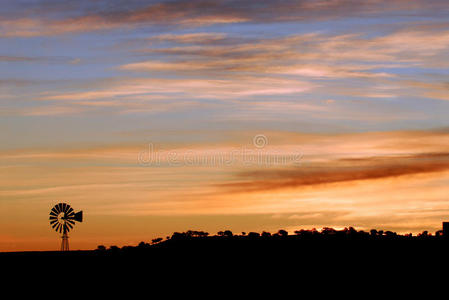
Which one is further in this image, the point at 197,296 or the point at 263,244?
the point at 263,244

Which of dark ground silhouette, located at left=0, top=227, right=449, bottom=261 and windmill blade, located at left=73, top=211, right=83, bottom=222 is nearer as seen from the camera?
dark ground silhouette, located at left=0, top=227, right=449, bottom=261

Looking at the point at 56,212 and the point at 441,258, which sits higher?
the point at 56,212

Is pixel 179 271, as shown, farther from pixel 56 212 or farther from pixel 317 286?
pixel 56 212

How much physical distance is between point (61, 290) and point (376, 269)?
79.5ft

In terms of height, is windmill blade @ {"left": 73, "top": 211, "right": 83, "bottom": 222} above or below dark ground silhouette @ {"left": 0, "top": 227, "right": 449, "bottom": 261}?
above

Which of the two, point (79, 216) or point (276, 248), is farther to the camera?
point (79, 216)

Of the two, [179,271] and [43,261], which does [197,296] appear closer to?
[179,271]

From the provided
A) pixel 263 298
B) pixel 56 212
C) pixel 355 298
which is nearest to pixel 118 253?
pixel 263 298

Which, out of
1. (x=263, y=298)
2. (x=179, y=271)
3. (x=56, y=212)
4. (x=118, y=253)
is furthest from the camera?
(x=56, y=212)

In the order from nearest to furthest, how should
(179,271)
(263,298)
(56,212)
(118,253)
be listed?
(263,298) → (179,271) → (118,253) → (56,212)

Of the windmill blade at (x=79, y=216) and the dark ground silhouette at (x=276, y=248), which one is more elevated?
the windmill blade at (x=79, y=216)

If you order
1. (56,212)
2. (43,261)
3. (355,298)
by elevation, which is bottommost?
(355,298)

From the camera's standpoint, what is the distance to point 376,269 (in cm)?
7069

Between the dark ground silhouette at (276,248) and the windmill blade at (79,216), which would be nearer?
the dark ground silhouette at (276,248)
